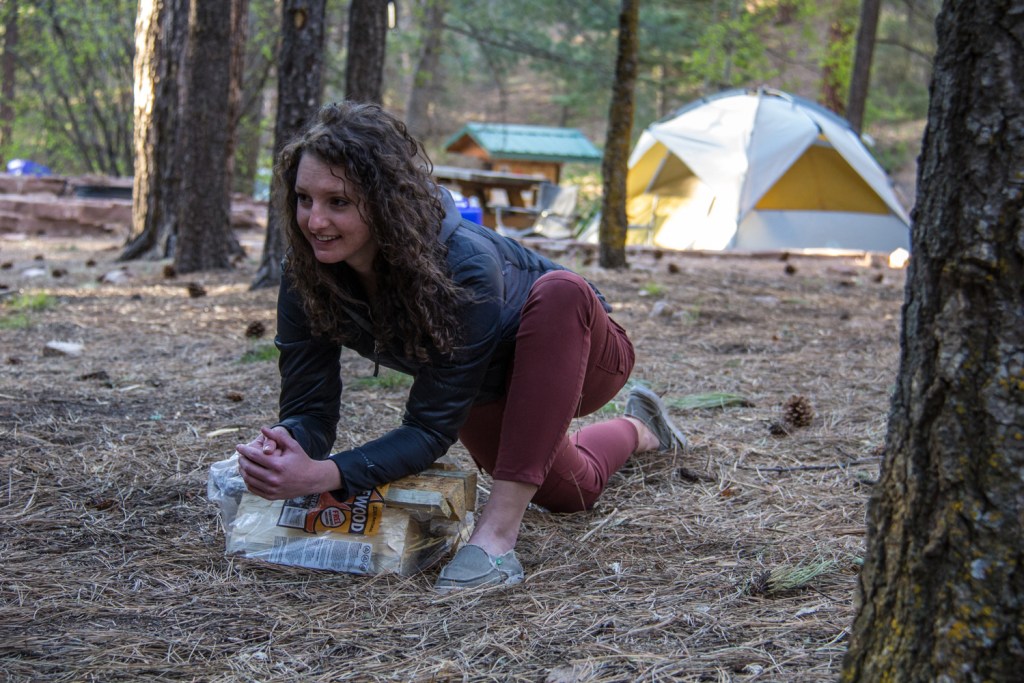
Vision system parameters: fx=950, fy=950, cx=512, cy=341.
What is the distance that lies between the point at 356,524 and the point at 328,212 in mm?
721

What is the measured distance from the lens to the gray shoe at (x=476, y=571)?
2.09 meters

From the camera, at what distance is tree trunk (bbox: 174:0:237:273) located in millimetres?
7277

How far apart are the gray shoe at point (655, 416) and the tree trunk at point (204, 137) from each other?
528 centimetres

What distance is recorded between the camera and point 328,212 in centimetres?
201

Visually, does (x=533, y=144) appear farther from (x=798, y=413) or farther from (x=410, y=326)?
(x=410, y=326)

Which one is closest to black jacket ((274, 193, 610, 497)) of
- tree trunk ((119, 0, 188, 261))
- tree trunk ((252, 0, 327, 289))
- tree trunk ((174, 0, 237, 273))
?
tree trunk ((252, 0, 327, 289))

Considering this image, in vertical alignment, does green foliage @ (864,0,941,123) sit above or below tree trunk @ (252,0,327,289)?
above

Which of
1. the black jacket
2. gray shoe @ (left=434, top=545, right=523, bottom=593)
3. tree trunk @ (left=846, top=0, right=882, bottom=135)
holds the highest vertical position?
tree trunk @ (left=846, top=0, right=882, bottom=135)

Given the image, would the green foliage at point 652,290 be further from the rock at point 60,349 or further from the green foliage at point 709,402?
the rock at point 60,349

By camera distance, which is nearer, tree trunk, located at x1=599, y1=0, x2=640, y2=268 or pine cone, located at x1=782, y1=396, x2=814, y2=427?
pine cone, located at x1=782, y1=396, x2=814, y2=427

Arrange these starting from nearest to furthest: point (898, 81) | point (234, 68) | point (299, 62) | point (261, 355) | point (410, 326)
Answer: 1. point (410, 326)
2. point (261, 355)
3. point (299, 62)
4. point (234, 68)
5. point (898, 81)

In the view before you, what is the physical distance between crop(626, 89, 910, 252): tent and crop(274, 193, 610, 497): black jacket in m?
8.90

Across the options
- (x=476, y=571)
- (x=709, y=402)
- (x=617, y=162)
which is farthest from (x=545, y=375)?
(x=617, y=162)

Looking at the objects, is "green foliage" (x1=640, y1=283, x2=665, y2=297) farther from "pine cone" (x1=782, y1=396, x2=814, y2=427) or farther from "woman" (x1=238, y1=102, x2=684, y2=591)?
"woman" (x1=238, y1=102, x2=684, y2=591)
